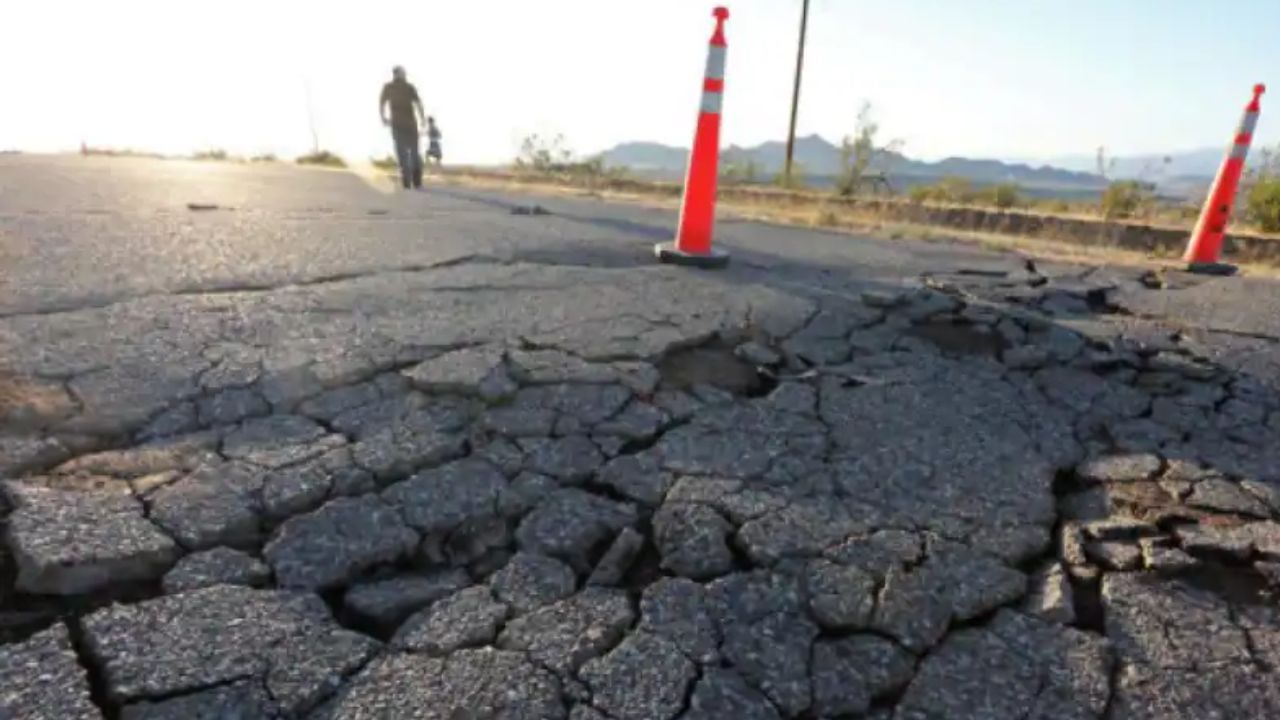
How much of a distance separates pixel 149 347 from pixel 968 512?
8.38ft

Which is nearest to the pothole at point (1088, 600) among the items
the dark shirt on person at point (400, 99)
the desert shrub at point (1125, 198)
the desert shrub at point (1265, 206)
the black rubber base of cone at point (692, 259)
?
the black rubber base of cone at point (692, 259)

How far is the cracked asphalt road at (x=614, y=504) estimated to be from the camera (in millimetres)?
1350

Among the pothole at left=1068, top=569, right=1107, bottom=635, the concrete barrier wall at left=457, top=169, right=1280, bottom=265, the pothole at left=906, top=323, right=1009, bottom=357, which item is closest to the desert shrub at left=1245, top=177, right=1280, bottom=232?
the concrete barrier wall at left=457, top=169, right=1280, bottom=265

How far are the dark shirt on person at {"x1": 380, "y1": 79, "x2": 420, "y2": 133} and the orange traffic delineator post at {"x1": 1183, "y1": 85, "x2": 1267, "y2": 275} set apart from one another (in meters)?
7.79

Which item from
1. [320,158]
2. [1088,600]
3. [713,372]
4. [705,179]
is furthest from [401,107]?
[320,158]

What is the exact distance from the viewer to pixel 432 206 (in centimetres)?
713

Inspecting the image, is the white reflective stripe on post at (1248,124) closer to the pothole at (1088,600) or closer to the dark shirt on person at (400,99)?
the pothole at (1088,600)

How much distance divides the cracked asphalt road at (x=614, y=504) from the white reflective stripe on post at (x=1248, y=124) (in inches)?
106

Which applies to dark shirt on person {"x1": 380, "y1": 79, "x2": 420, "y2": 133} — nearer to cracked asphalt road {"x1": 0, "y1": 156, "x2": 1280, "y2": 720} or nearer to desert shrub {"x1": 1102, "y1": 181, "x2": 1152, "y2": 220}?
cracked asphalt road {"x1": 0, "y1": 156, "x2": 1280, "y2": 720}

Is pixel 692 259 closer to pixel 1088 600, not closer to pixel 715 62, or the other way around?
pixel 715 62

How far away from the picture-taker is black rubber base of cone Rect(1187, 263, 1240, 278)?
16.7ft

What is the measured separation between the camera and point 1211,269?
16.8 feet

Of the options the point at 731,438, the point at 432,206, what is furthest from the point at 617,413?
the point at 432,206

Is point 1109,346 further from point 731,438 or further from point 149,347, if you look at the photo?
point 149,347
